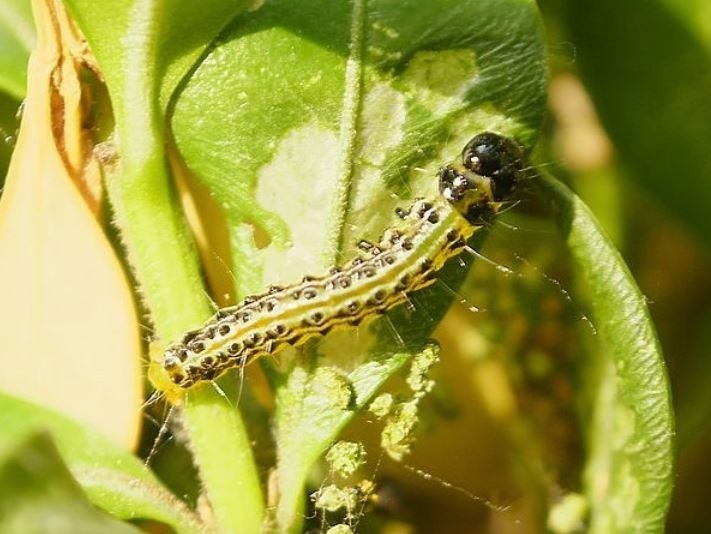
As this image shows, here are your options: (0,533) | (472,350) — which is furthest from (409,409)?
(472,350)

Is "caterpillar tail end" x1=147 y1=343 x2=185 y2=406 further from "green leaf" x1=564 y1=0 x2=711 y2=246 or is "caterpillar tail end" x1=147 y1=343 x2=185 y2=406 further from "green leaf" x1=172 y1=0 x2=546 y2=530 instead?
"green leaf" x1=564 y1=0 x2=711 y2=246

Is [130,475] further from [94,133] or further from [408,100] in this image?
[408,100]

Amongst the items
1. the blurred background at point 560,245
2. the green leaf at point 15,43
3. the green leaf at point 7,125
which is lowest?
the blurred background at point 560,245

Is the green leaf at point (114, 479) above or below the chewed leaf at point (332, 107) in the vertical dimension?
below

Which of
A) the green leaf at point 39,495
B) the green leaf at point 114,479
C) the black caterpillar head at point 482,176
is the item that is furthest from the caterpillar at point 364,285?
the green leaf at point 39,495

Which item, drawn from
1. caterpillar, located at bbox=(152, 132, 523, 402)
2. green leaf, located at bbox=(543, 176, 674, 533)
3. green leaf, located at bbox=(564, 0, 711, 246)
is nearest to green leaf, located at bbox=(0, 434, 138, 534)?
caterpillar, located at bbox=(152, 132, 523, 402)

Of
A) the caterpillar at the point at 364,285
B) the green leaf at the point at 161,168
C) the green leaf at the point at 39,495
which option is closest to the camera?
the green leaf at the point at 39,495

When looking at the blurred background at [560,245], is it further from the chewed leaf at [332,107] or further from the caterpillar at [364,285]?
the chewed leaf at [332,107]
